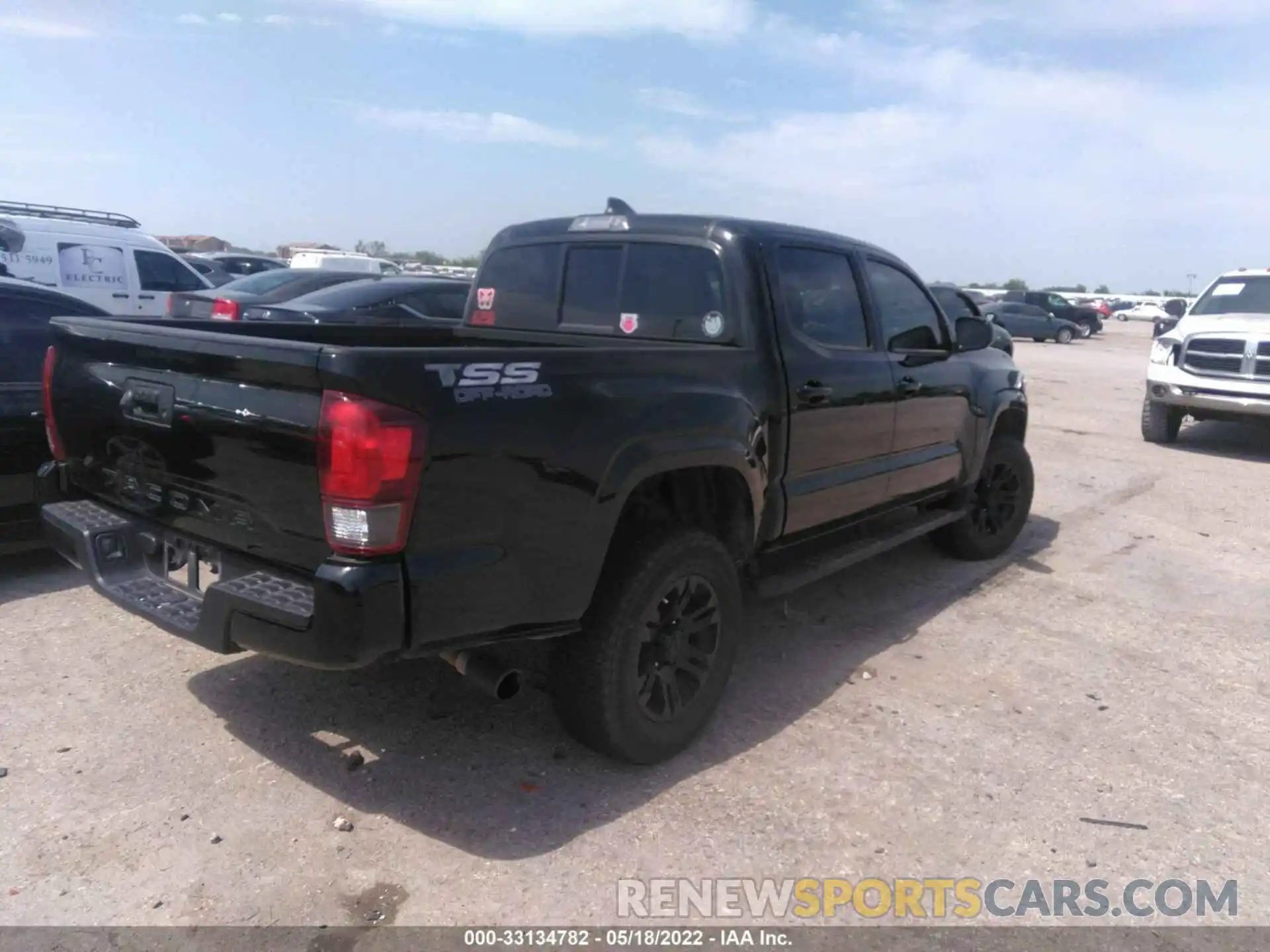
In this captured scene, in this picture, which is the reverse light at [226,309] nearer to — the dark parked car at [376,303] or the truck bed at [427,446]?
the dark parked car at [376,303]

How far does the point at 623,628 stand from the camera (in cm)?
331

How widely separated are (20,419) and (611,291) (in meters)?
3.07

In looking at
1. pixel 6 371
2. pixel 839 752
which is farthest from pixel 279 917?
pixel 6 371

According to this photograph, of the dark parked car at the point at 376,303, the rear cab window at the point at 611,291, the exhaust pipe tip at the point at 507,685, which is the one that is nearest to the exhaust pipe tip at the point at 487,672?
the exhaust pipe tip at the point at 507,685

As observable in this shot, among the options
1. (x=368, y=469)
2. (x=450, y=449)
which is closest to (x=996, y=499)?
(x=450, y=449)

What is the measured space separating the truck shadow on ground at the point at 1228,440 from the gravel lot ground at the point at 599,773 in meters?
6.68

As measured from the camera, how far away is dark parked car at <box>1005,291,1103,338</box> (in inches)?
1448

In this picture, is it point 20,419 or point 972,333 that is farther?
point 972,333

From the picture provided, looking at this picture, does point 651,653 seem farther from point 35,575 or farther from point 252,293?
point 252,293

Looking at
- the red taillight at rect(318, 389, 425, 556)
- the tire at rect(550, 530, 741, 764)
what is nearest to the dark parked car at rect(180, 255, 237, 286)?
the tire at rect(550, 530, 741, 764)

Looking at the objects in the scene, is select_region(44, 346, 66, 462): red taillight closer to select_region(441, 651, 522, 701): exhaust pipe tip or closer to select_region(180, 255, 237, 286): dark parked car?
select_region(441, 651, 522, 701): exhaust pipe tip

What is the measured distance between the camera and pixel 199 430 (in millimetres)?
3043

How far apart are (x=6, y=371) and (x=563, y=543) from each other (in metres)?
3.70

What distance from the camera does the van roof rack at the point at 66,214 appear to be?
1208 centimetres
